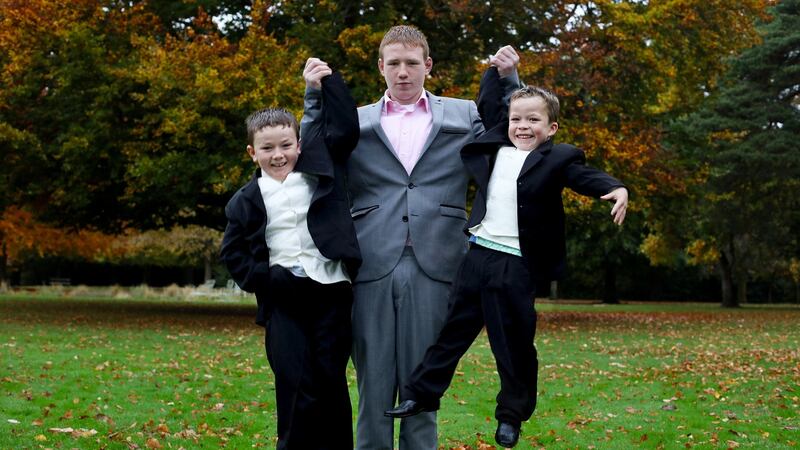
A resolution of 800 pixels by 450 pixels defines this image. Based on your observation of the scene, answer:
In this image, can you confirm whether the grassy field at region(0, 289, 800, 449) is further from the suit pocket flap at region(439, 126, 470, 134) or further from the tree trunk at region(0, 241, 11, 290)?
the tree trunk at region(0, 241, 11, 290)

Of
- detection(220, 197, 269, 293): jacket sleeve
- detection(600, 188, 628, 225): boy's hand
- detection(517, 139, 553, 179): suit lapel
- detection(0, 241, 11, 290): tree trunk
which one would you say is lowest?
detection(0, 241, 11, 290): tree trunk

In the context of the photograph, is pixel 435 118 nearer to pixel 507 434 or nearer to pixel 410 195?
pixel 410 195

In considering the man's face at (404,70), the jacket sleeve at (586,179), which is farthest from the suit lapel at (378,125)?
the jacket sleeve at (586,179)

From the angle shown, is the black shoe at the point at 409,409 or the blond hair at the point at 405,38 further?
the blond hair at the point at 405,38

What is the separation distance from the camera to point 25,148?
66.1 ft

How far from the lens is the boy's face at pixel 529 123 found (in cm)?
443

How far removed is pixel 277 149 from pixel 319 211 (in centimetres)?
40

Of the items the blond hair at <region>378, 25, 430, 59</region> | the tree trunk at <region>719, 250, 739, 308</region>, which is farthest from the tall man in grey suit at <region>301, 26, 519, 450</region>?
the tree trunk at <region>719, 250, 739, 308</region>

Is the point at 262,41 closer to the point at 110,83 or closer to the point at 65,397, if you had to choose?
the point at 110,83

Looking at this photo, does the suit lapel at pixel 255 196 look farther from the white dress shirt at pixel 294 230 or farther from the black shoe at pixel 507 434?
the black shoe at pixel 507 434

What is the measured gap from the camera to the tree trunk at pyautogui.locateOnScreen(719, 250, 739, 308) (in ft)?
134

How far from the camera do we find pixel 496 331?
435cm

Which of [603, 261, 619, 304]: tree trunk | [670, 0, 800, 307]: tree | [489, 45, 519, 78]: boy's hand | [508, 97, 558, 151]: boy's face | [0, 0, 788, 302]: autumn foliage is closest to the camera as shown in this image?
[508, 97, 558, 151]: boy's face

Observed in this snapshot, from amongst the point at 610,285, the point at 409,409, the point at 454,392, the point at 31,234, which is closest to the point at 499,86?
the point at 409,409
